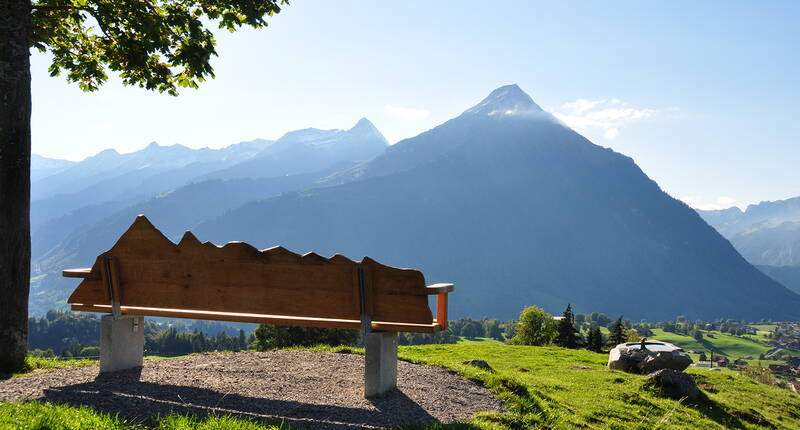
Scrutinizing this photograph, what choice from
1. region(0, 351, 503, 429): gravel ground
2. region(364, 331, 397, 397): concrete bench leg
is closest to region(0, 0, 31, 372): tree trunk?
region(0, 351, 503, 429): gravel ground

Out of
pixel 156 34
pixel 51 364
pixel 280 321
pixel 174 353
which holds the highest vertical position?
pixel 156 34

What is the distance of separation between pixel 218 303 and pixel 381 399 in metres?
2.36

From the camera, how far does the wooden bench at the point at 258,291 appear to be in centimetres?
648

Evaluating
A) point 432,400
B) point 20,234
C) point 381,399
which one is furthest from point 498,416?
point 20,234

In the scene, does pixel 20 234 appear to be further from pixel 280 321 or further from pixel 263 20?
pixel 263 20

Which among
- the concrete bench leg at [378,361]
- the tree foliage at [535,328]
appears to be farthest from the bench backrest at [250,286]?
the tree foliage at [535,328]

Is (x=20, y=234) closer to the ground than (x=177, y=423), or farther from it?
farther from it

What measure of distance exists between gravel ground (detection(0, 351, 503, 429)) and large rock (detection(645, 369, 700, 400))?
479 centimetres

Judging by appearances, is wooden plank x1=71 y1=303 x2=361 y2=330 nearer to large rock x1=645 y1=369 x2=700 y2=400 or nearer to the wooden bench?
the wooden bench

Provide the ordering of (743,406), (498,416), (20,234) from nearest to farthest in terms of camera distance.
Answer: (498,416), (20,234), (743,406)

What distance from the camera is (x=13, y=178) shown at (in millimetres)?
8656

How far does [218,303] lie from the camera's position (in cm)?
714

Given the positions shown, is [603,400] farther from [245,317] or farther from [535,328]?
[535,328]

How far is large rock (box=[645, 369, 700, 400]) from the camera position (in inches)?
431
